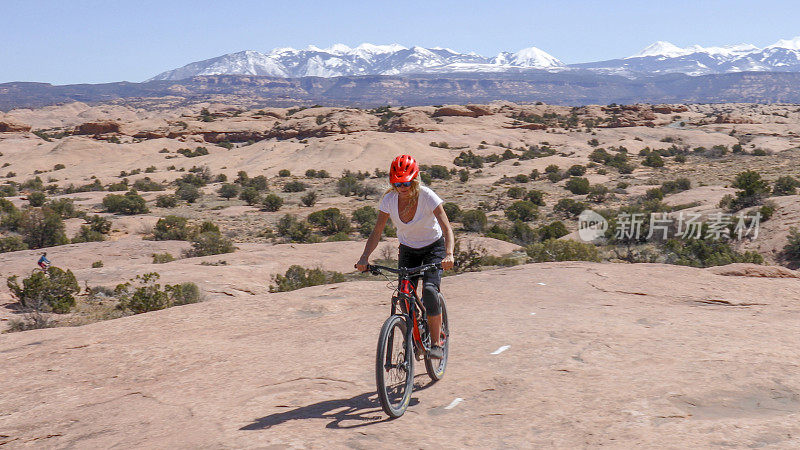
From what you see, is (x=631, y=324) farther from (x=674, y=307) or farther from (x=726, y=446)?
(x=726, y=446)

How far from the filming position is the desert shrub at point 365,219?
85.2ft

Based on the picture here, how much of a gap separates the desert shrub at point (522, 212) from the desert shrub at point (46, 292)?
20.6 metres

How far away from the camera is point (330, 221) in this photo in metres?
27.1

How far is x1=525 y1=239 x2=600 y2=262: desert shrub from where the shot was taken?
16.0m

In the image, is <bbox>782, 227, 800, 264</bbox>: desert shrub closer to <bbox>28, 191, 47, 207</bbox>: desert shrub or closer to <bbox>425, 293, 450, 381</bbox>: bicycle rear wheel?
<bbox>425, 293, 450, 381</bbox>: bicycle rear wheel

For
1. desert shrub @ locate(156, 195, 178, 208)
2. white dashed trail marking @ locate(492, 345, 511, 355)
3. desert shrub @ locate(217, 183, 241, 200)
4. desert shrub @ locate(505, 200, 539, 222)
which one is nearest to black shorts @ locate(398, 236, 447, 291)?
white dashed trail marking @ locate(492, 345, 511, 355)

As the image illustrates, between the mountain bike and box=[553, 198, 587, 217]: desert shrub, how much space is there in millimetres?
25387

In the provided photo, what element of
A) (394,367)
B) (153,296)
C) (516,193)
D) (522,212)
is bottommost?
(522,212)

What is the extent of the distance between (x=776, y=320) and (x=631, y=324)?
6.31 ft

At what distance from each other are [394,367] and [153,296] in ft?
25.8

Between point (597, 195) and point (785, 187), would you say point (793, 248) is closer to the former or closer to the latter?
point (785, 187)

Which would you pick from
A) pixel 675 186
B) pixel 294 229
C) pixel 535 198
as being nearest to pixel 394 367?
pixel 294 229

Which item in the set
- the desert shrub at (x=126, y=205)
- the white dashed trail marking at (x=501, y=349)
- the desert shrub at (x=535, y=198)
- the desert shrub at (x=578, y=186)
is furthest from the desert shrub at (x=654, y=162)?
the white dashed trail marking at (x=501, y=349)

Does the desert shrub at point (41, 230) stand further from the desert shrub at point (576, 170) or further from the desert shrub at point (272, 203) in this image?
the desert shrub at point (576, 170)
